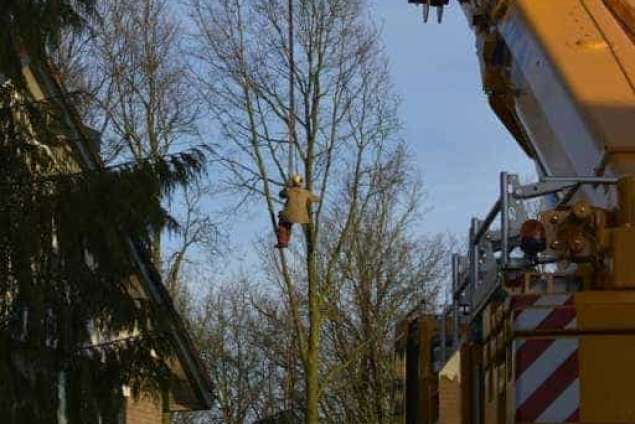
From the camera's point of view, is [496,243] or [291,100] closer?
[496,243]

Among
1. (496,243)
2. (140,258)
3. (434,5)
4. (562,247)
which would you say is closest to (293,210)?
(140,258)

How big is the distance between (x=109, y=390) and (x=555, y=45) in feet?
15.5

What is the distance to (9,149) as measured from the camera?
908 cm

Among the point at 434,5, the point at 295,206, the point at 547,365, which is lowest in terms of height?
the point at 547,365

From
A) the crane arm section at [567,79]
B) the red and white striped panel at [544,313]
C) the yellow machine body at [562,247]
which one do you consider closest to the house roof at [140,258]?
the crane arm section at [567,79]

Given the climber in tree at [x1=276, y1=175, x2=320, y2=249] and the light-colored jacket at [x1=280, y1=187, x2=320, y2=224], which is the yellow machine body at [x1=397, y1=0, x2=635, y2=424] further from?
the light-colored jacket at [x1=280, y1=187, x2=320, y2=224]

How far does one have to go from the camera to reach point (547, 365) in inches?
175

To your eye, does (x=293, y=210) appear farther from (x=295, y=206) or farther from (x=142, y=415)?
(x=142, y=415)

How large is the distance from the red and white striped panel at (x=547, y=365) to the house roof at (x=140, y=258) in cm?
538

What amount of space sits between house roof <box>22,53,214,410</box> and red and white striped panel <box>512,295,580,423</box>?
5381 mm

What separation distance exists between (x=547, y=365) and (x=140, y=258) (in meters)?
8.36

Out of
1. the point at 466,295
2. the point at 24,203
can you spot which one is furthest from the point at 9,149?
the point at 466,295

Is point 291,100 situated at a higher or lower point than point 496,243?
higher

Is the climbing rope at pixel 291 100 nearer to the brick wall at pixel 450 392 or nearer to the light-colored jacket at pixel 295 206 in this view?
the light-colored jacket at pixel 295 206
